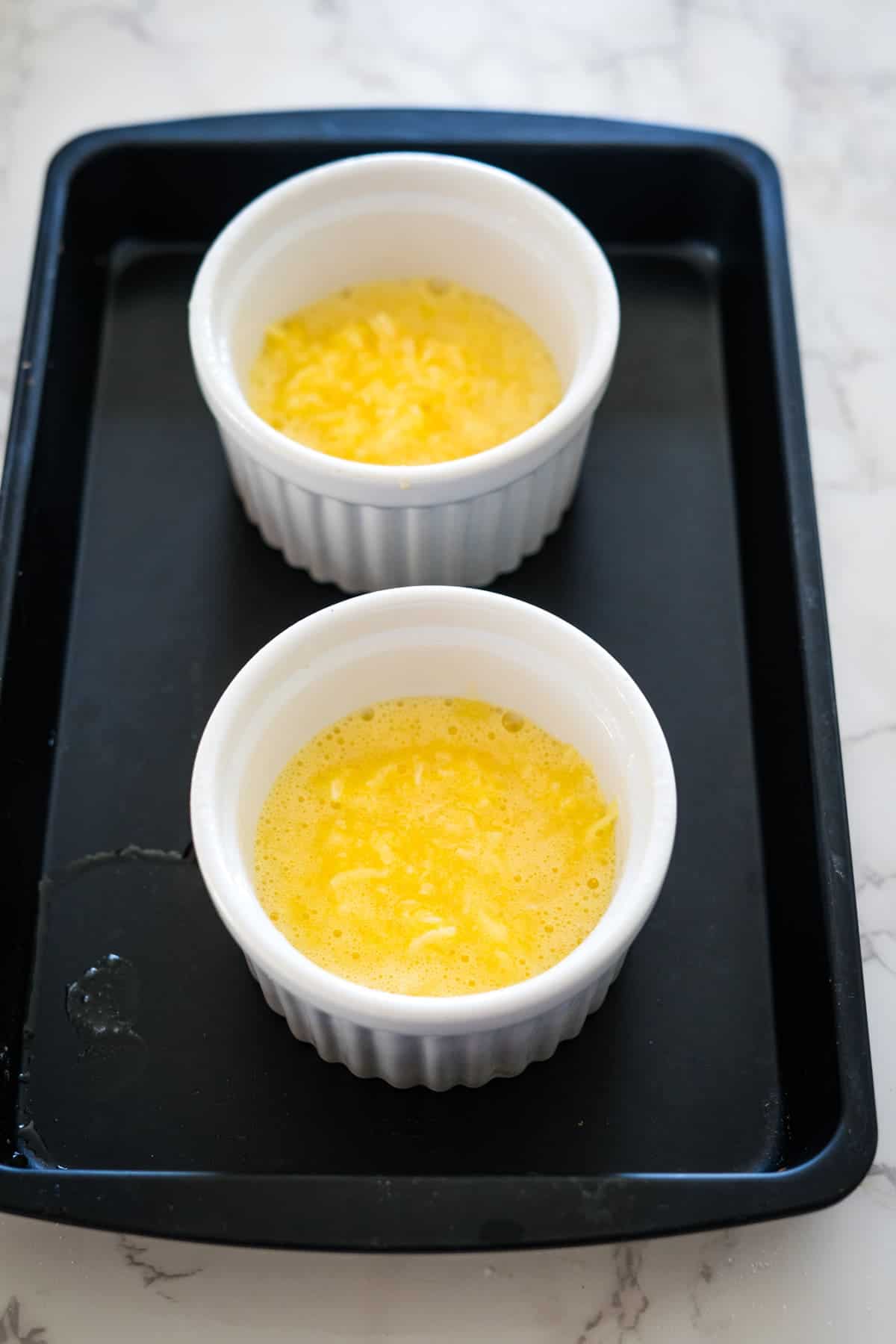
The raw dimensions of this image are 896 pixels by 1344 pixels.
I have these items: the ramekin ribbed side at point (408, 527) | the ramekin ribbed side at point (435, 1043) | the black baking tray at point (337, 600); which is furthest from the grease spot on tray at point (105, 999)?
the ramekin ribbed side at point (408, 527)

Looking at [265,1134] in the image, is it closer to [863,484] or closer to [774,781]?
[774,781]

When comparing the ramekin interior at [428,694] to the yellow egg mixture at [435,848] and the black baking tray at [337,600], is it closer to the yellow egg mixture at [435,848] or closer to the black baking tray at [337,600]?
the yellow egg mixture at [435,848]

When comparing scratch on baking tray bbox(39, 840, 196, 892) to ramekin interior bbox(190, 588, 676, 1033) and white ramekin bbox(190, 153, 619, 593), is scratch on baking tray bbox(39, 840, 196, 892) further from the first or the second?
white ramekin bbox(190, 153, 619, 593)

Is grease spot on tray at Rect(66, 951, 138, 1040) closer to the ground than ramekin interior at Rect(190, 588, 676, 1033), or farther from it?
closer to the ground

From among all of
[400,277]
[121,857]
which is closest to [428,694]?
Answer: [121,857]

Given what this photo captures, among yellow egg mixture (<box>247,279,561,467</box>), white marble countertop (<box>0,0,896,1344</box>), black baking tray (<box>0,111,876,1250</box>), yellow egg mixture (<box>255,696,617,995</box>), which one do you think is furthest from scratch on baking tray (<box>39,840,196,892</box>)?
yellow egg mixture (<box>247,279,561,467</box>)

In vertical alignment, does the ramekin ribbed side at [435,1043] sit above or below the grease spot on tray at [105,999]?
above

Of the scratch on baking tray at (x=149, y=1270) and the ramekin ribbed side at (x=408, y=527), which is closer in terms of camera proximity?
the scratch on baking tray at (x=149, y=1270)
